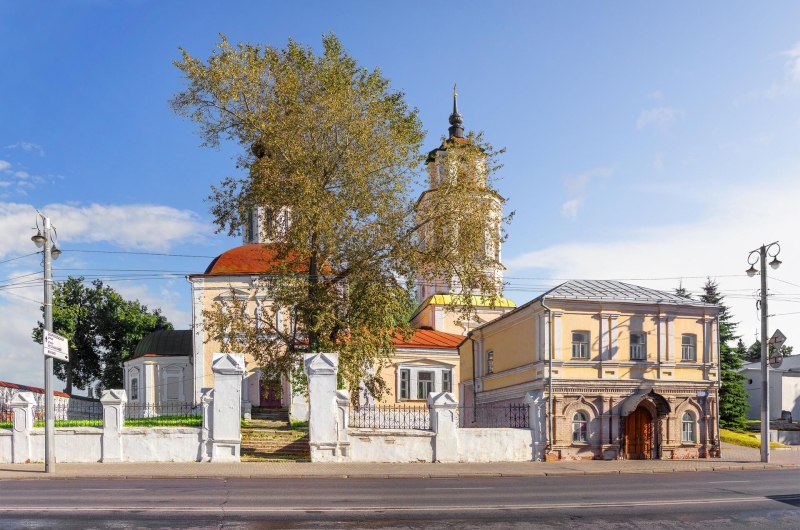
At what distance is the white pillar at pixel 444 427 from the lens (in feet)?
77.9

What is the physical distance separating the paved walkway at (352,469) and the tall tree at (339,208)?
447 centimetres

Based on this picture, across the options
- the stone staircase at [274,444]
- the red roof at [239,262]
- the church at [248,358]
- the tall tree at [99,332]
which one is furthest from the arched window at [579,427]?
the tall tree at [99,332]

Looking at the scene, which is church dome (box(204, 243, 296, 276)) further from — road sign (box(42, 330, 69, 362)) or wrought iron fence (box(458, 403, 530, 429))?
road sign (box(42, 330, 69, 362))

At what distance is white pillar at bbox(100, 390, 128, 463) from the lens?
22.4 m

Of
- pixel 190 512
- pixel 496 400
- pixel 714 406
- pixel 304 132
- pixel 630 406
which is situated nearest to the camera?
pixel 190 512

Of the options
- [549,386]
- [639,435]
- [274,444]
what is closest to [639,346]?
[639,435]

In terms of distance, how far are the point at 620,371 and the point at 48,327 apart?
1919cm

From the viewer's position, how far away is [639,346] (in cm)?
2828

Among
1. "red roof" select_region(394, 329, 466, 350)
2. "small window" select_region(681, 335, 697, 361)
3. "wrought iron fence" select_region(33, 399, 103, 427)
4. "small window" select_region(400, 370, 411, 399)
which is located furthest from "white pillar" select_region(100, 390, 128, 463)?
"small window" select_region(681, 335, 697, 361)

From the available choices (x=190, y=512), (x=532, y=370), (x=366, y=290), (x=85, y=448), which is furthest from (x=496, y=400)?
(x=190, y=512)

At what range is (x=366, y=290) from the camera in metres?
25.3

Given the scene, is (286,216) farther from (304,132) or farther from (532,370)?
(532,370)

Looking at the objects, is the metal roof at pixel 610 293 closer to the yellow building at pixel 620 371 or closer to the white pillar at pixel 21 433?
the yellow building at pixel 620 371

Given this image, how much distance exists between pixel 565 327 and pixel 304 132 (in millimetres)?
11579
